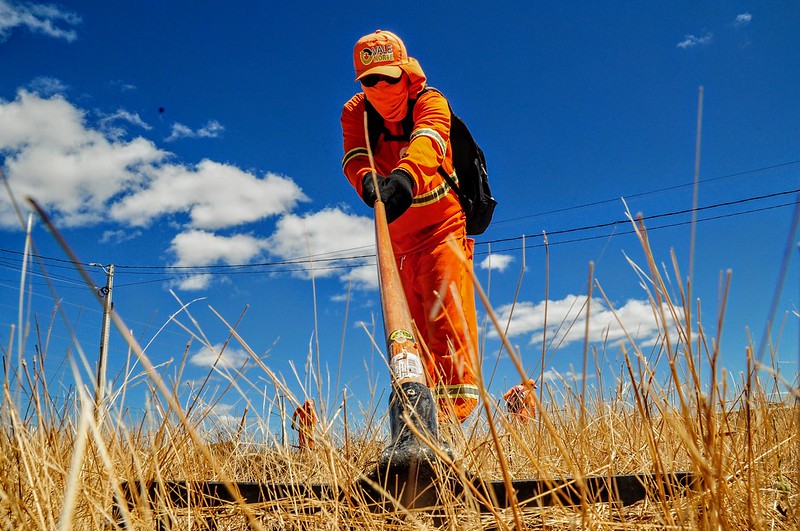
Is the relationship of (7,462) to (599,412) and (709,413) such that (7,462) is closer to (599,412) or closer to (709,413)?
(709,413)

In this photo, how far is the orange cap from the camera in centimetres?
283

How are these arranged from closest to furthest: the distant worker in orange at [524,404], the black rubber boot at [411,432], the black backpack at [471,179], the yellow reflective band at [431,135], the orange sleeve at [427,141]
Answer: the distant worker in orange at [524,404], the black rubber boot at [411,432], the orange sleeve at [427,141], the yellow reflective band at [431,135], the black backpack at [471,179]

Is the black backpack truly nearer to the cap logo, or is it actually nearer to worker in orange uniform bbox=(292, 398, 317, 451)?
the cap logo

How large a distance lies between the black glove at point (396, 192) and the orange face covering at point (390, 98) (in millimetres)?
707

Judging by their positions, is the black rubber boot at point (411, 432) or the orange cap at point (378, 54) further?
the orange cap at point (378, 54)

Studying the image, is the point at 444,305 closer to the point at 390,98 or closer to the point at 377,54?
the point at 390,98

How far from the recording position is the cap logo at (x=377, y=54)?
9.29 ft

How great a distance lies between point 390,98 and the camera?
281cm

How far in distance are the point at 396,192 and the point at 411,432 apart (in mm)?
1115

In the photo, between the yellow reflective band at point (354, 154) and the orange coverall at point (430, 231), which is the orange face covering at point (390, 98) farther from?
the yellow reflective band at point (354, 154)

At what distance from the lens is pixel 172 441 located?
1.38m

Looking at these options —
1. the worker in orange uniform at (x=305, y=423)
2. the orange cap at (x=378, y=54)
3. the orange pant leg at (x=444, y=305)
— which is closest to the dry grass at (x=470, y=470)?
the worker in orange uniform at (x=305, y=423)

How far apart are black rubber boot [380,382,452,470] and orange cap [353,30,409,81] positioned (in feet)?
6.09

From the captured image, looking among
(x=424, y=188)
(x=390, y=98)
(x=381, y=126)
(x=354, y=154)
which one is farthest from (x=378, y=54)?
(x=424, y=188)
